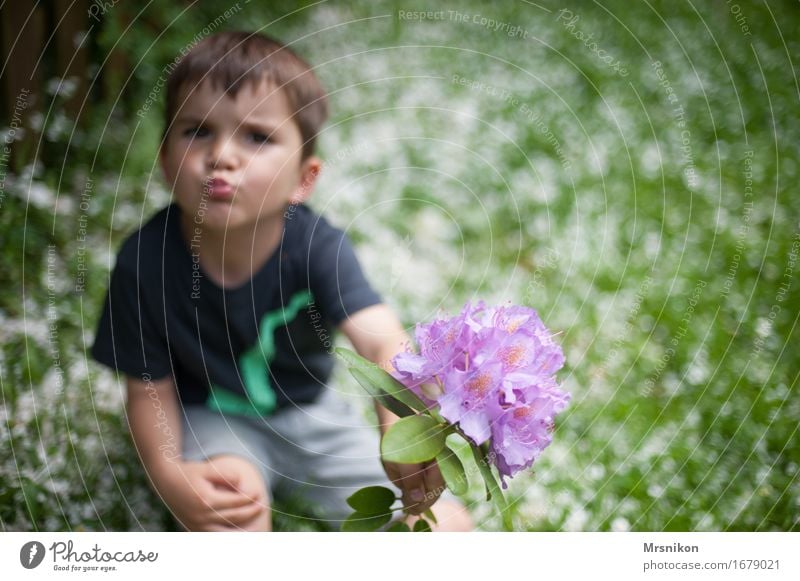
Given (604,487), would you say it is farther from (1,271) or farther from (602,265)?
(1,271)

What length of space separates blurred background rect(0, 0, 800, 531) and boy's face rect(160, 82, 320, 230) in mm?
233

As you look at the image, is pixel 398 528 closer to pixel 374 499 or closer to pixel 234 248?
pixel 374 499

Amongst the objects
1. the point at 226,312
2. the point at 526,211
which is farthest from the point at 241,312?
the point at 526,211

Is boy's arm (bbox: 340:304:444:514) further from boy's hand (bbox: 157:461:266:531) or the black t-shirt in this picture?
boy's hand (bbox: 157:461:266:531)

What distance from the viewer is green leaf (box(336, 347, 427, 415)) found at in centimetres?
50

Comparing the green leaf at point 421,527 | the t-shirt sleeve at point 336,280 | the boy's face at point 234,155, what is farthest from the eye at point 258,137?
the green leaf at point 421,527

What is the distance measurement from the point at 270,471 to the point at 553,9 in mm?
926

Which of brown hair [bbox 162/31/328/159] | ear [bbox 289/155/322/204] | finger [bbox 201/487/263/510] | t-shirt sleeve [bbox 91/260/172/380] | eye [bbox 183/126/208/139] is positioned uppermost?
brown hair [bbox 162/31/328/159]

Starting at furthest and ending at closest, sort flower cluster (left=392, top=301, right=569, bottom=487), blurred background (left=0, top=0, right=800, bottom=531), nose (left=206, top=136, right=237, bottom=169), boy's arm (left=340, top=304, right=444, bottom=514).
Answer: blurred background (left=0, top=0, right=800, bottom=531) → nose (left=206, top=136, right=237, bottom=169) → boy's arm (left=340, top=304, right=444, bottom=514) → flower cluster (left=392, top=301, right=569, bottom=487)

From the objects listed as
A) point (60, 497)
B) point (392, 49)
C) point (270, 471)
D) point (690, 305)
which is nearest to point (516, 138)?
point (392, 49)

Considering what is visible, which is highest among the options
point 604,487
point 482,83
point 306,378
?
point 482,83

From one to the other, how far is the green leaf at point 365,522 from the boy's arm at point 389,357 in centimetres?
2

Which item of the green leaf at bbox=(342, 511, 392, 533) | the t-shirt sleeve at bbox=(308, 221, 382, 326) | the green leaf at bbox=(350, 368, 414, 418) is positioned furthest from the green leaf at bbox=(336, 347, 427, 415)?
the t-shirt sleeve at bbox=(308, 221, 382, 326)

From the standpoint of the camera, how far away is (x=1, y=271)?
2.93ft
